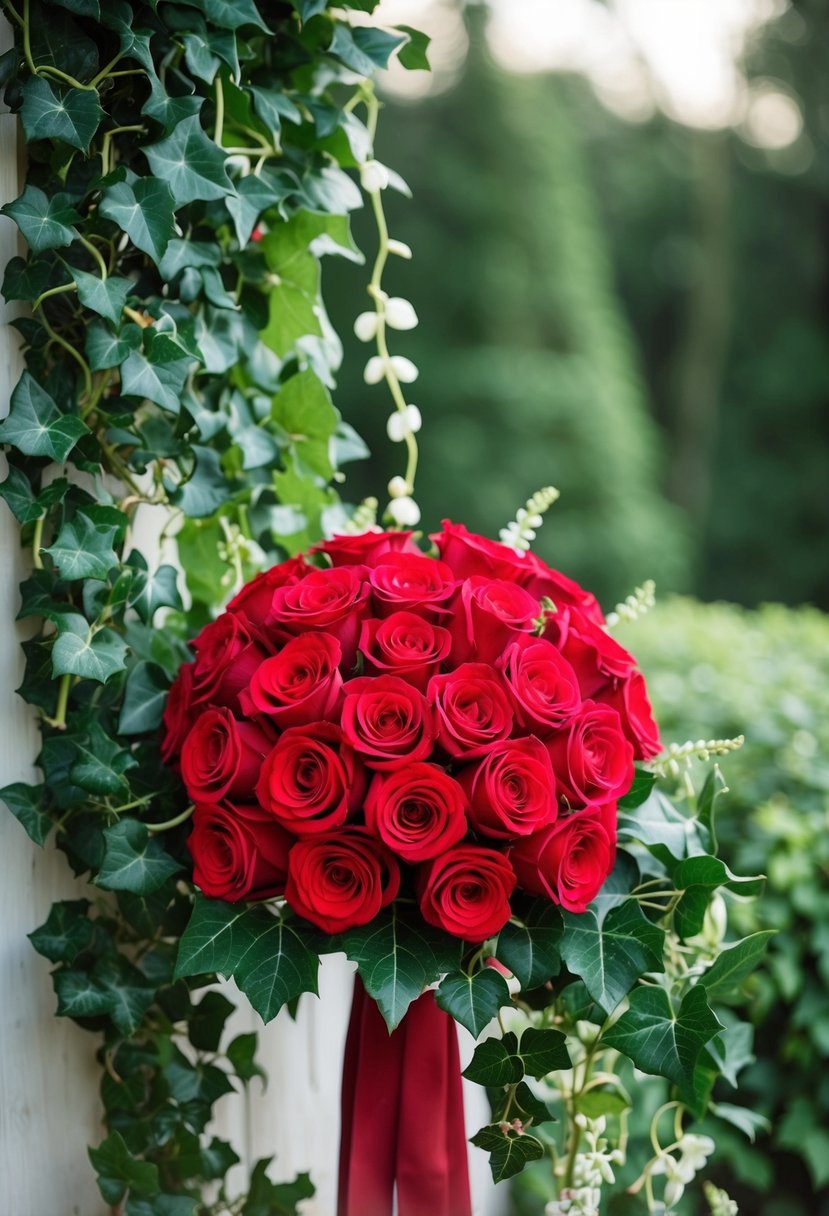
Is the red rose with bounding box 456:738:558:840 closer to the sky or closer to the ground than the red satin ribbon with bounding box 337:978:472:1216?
closer to the sky

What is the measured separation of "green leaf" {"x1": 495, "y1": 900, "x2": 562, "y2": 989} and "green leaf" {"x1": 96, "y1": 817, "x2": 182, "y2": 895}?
389 millimetres

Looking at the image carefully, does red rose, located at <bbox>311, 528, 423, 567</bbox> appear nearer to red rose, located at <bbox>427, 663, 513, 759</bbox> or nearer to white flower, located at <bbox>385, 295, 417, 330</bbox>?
red rose, located at <bbox>427, 663, 513, 759</bbox>

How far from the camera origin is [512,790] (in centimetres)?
100

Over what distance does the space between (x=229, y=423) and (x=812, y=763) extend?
1.54m

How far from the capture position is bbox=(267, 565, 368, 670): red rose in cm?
109

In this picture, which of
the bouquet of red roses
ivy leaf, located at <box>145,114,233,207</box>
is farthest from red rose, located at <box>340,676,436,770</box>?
ivy leaf, located at <box>145,114,233,207</box>

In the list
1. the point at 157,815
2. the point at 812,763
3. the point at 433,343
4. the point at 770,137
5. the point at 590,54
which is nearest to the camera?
the point at 157,815

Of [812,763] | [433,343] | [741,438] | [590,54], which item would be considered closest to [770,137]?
[590,54]

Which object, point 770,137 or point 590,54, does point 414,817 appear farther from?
point 770,137

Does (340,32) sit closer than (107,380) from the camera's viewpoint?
No

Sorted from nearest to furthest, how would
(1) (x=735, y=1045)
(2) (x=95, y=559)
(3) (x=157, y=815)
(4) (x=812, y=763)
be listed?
1. (2) (x=95, y=559)
2. (3) (x=157, y=815)
3. (1) (x=735, y=1045)
4. (4) (x=812, y=763)

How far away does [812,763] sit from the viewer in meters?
2.25

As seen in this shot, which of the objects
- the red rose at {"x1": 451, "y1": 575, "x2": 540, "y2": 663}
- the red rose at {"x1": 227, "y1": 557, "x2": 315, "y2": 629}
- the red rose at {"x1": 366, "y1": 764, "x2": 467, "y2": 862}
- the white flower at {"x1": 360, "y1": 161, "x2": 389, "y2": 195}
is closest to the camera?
the red rose at {"x1": 366, "y1": 764, "x2": 467, "y2": 862}

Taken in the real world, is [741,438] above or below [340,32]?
above
